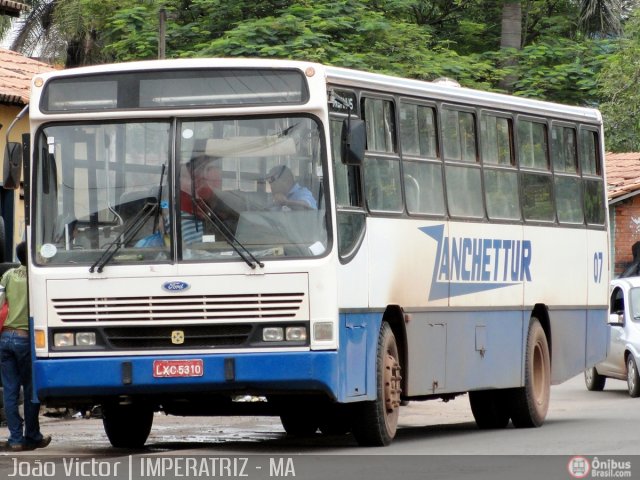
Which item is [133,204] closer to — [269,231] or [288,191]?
[269,231]

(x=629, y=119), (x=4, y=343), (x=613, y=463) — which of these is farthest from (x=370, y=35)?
(x=613, y=463)

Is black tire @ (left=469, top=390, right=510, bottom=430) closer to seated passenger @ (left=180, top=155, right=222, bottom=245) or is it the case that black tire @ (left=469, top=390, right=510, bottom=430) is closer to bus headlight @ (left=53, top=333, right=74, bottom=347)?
seated passenger @ (left=180, top=155, right=222, bottom=245)

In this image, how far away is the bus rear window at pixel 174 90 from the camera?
12711 mm

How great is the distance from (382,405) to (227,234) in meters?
2.04

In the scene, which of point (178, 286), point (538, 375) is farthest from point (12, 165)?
point (538, 375)

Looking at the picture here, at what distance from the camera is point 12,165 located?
12891mm

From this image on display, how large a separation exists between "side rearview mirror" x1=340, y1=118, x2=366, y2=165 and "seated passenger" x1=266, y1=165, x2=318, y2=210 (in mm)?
390

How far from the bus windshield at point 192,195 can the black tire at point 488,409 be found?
5139 millimetres

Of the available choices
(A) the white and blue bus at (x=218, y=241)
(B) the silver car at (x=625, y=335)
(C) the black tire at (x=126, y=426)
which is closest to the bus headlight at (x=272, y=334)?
(A) the white and blue bus at (x=218, y=241)

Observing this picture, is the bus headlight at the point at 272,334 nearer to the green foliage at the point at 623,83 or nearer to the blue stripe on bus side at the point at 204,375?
the blue stripe on bus side at the point at 204,375

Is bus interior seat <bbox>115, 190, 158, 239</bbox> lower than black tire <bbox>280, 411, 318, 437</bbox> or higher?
higher

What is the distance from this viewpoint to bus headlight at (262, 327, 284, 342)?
12.4 m

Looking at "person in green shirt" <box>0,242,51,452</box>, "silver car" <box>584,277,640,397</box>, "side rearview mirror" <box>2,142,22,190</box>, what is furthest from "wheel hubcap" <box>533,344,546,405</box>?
"side rearview mirror" <box>2,142,22,190</box>

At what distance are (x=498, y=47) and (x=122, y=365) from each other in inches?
1157
